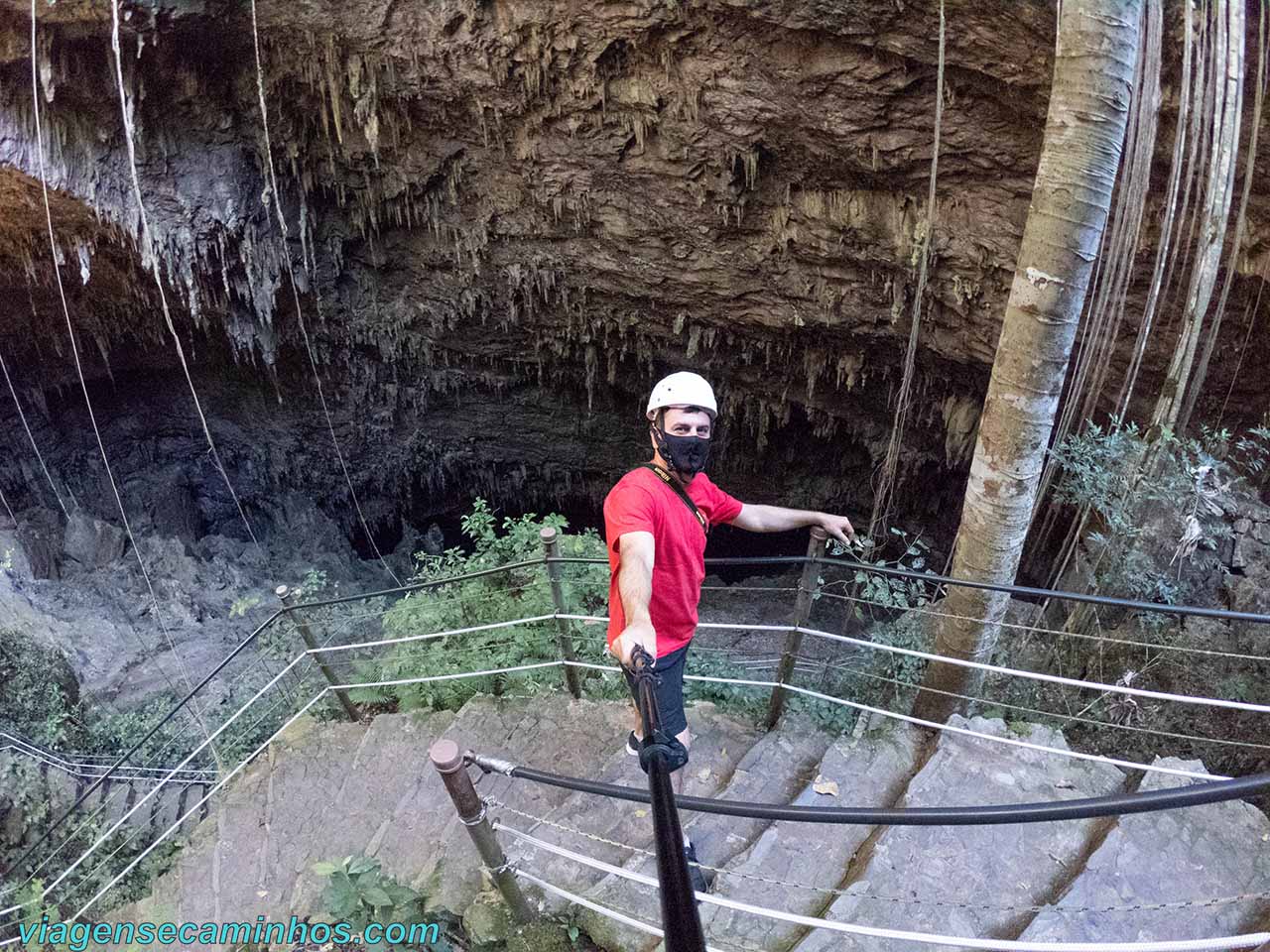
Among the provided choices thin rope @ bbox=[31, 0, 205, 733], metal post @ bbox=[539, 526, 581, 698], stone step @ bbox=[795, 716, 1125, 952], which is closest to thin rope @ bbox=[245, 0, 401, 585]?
thin rope @ bbox=[31, 0, 205, 733]

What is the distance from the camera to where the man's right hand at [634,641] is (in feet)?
5.09

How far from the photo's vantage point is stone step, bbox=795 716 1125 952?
207cm

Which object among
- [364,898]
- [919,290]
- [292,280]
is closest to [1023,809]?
[364,898]

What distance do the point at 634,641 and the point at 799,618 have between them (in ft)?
4.55

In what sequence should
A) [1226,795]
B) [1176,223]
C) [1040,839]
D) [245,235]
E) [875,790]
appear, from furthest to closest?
[245,235], [1176,223], [875,790], [1040,839], [1226,795]

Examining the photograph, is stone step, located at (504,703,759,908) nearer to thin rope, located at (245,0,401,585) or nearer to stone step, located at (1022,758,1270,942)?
stone step, located at (1022,758,1270,942)

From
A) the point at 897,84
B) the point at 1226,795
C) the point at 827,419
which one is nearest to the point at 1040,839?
the point at 1226,795

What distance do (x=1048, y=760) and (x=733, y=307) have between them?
19.7 ft

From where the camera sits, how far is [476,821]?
1990 mm

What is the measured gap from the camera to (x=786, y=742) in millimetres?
3066

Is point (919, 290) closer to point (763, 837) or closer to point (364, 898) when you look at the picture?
point (763, 837)

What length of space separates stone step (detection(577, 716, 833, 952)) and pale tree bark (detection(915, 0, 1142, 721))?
0.71m

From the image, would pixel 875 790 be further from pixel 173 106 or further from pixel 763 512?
pixel 173 106

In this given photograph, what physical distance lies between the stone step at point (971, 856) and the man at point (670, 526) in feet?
1.81
